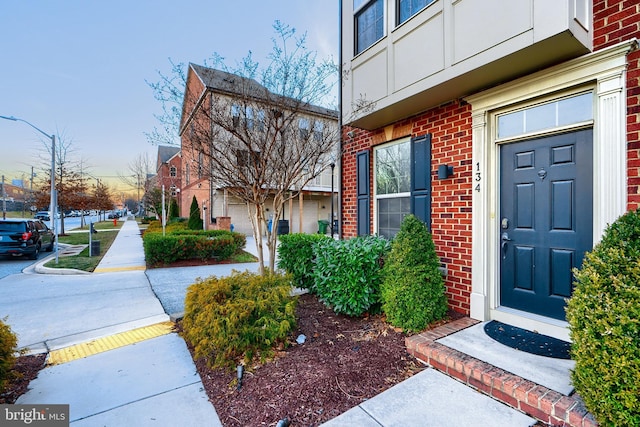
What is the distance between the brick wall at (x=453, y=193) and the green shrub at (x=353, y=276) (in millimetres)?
811

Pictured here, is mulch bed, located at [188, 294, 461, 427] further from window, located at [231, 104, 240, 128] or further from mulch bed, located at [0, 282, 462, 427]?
window, located at [231, 104, 240, 128]

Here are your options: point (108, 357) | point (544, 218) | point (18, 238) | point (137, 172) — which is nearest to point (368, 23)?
point (544, 218)

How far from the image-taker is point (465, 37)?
2996 millimetres

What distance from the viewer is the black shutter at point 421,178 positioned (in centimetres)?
398

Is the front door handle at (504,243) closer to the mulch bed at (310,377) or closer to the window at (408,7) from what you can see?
the mulch bed at (310,377)

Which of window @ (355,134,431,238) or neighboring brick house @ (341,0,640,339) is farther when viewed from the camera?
window @ (355,134,431,238)

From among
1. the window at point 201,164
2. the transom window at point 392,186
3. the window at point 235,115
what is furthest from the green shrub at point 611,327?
the window at point 201,164

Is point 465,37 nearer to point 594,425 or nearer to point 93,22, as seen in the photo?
point 594,425

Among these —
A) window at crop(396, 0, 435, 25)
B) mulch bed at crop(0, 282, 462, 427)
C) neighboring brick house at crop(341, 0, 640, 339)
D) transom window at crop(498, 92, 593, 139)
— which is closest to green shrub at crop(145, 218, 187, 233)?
mulch bed at crop(0, 282, 462, 427)

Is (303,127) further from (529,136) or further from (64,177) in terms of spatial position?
(64,177)

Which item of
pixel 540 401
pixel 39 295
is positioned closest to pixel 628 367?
pixel 540 401

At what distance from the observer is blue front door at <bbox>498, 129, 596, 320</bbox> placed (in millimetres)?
2742

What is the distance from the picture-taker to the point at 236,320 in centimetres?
269

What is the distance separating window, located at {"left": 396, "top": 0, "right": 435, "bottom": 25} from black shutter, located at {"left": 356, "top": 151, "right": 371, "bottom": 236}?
197 cm
